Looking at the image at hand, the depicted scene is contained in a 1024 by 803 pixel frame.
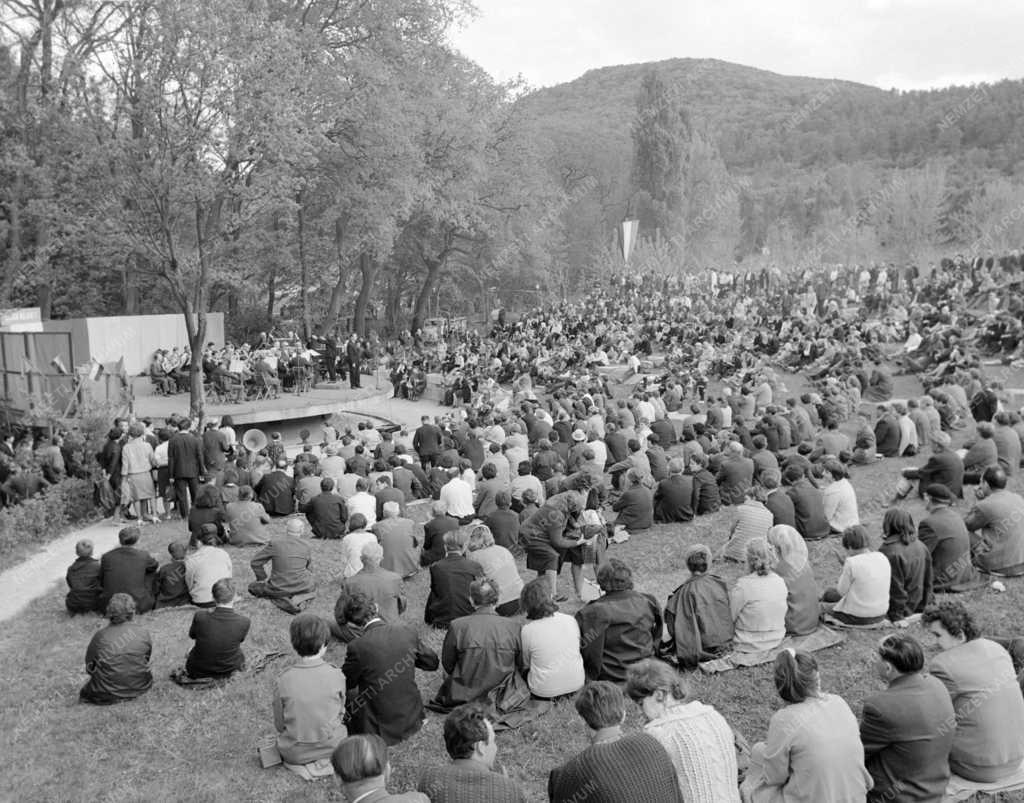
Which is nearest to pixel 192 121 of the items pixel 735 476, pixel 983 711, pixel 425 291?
pixel 735 476

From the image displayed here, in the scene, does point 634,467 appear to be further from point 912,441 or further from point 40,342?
point 40,342

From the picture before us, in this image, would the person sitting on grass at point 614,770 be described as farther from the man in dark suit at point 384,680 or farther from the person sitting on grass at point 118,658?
the person sitting on grass at point 118,658

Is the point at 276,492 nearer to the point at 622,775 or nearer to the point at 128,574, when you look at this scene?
the point at 128,574

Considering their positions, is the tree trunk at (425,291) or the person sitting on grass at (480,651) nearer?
the person sitting on grass at (480,651)

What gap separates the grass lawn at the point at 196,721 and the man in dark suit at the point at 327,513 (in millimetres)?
2194

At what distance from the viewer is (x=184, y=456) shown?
41.5ft

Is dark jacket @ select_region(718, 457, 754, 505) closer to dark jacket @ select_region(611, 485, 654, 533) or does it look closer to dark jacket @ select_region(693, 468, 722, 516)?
dark jacket @ select_region(693, 468, 722, 516)

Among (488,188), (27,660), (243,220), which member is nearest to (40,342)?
(243,220)

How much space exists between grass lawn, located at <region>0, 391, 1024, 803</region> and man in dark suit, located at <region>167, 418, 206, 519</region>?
13.4ft

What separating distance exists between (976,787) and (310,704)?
3998 millimetres

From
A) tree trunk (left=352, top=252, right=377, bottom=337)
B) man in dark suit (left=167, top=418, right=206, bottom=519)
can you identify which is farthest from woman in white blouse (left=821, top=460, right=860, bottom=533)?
tree trunk (left=352, top=252, right=377, bottom=337)

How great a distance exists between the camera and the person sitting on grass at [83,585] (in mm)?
8711

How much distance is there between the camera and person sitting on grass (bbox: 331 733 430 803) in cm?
375

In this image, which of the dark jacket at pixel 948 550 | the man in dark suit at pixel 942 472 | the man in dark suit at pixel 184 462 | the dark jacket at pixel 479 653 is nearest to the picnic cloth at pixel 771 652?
the dark jacket at pixel 948 550
